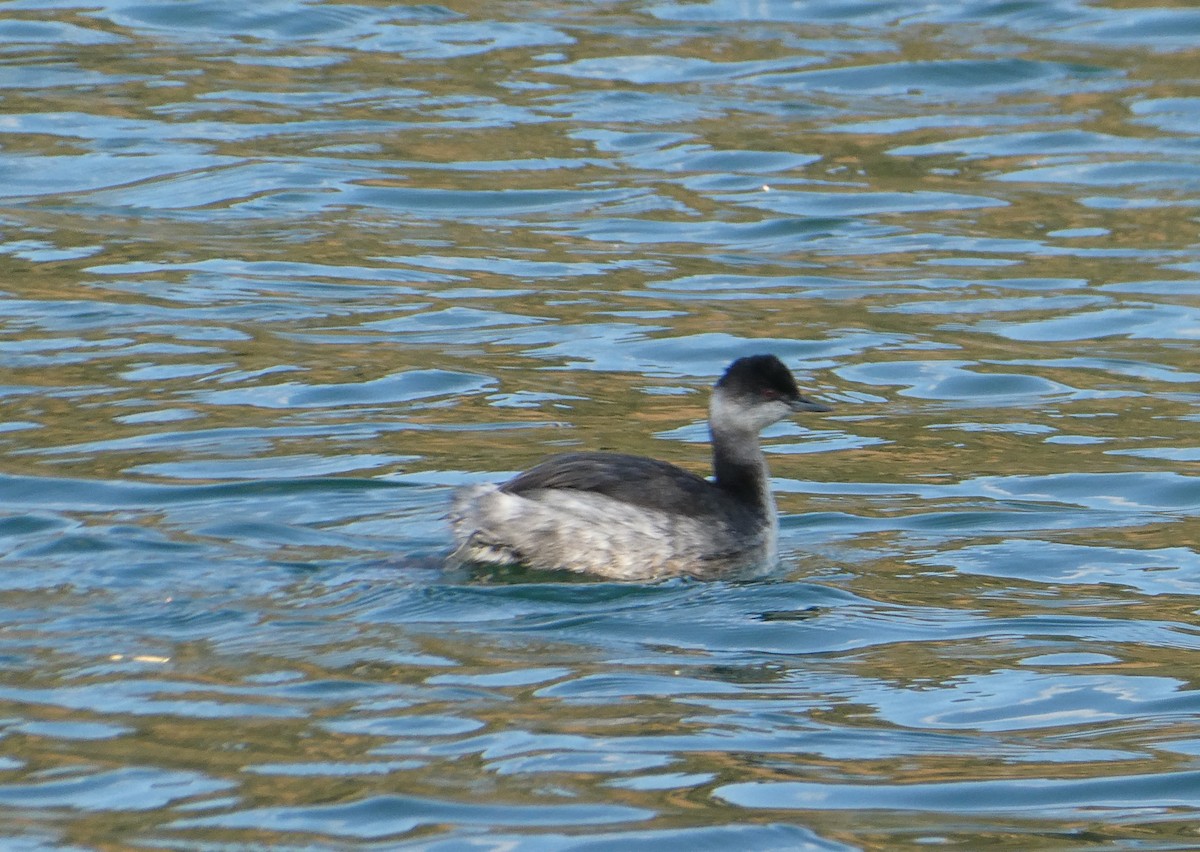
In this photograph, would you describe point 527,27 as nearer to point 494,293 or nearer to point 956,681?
point 494,293

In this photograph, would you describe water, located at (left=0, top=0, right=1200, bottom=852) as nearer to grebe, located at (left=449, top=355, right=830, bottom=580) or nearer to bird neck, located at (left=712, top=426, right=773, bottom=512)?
grebe, located at (left=449, top=355, right=830, bottom=580)

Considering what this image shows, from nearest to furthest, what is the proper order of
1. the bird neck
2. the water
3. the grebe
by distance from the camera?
1. the water
2. the grebe
3. the bird neck

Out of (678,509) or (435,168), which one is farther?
(435,168)

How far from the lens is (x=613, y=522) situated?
263 inches

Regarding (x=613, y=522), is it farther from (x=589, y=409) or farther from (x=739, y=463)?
(x=589, y=409)

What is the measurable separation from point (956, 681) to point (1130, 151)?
8344 millimetres

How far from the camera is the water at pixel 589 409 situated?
4.95m

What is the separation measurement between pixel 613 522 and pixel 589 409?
2106mm

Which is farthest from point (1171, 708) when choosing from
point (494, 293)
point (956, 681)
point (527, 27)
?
point (527, 27)

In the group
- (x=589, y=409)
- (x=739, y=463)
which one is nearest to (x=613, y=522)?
(x=739, y=463)

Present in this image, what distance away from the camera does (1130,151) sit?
44.0 feet

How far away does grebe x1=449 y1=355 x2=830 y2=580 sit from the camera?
261 inches

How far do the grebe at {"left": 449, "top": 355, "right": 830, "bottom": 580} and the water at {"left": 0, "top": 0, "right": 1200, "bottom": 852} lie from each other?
0.43ft

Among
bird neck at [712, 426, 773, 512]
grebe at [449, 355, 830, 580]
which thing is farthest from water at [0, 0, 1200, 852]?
bird neck at [712, 426, 773, 512]
